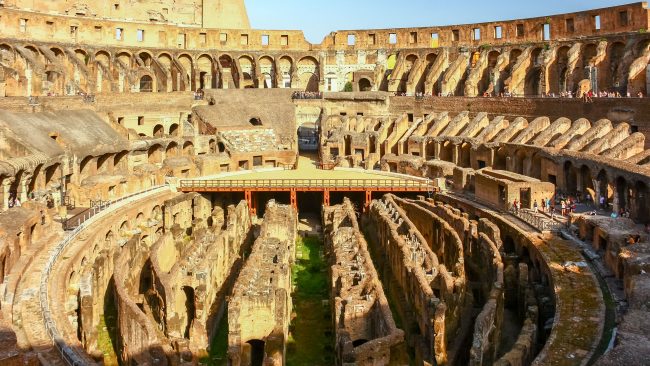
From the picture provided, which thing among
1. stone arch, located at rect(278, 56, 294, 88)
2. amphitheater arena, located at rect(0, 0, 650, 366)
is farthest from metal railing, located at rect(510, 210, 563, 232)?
stone arch, located at rect(278, 56, 294, 88)

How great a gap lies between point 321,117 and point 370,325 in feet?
109

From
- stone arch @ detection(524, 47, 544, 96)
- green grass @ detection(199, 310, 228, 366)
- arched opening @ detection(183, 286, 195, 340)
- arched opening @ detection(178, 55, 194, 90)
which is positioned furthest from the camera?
arched opening @ detection(178, 55, 194, 90)

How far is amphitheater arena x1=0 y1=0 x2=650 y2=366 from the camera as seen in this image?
1798 centimetres

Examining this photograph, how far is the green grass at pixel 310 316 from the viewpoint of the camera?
1972 centimetres

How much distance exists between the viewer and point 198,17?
60.5 metres

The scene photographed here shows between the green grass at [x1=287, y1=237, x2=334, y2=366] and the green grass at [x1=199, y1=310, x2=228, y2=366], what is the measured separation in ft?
6.17

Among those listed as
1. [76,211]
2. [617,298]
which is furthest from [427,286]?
[76,211]

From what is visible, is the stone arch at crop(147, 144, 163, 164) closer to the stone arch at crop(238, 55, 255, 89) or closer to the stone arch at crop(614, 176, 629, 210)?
the stone arch at crop(238, 55, 255, 89)

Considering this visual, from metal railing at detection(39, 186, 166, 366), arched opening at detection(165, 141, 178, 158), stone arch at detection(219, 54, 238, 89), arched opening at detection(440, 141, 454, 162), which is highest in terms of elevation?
stone arch at detection(219, 54, 238, 89)

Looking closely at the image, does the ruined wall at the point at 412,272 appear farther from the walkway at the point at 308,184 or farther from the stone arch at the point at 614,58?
the stone arch at the point at 614,58

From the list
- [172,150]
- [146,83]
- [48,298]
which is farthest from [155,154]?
[48,298]

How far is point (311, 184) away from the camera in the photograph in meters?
36.8

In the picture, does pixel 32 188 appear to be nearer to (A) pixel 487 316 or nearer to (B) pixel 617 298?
(A) pixel 487 316

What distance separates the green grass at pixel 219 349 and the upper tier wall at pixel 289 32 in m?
33.5
